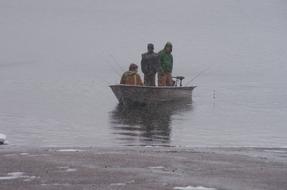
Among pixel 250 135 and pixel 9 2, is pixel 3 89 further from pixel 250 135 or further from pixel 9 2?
pixel 9 2

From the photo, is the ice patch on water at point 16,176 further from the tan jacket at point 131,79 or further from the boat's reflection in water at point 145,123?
the tan jacket at point 131,79

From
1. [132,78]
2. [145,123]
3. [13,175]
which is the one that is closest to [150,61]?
[132,78]

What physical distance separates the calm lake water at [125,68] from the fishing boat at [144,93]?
0.88ft

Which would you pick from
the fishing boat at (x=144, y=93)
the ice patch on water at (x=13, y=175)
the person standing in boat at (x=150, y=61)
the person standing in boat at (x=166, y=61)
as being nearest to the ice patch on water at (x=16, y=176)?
the ice patch on water at (x=13, y=175)

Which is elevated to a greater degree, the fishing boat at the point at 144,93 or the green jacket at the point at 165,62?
the green jacket at the point at 165,62

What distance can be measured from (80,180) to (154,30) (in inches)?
3123

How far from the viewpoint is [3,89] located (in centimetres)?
3359

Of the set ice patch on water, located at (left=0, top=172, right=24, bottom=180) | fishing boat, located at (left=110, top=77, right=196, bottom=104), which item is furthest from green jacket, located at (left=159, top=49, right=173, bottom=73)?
ice patch on water, located at (left=0, top=172, right=24, bottom=180)

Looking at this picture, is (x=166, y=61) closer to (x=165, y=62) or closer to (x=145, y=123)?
(x=165, y=62)

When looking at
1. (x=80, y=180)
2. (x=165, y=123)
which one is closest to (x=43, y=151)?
(x=80, y=180)

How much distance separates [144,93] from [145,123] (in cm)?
319

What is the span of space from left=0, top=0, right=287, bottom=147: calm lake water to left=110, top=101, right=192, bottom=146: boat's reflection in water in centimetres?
3

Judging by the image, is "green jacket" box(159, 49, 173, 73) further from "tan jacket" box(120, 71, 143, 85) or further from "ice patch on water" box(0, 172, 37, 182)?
"ice patch on water" box(0, 172, 37, 182)

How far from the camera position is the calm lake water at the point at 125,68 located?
20.5 m
